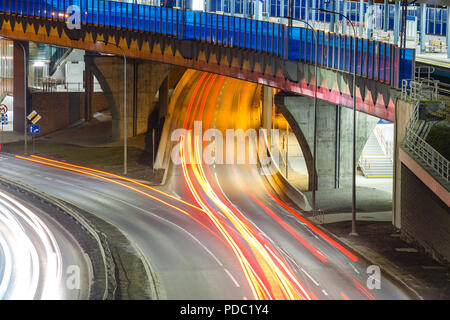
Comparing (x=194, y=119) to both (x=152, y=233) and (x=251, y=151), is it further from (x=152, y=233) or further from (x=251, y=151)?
(x=152, y=233)

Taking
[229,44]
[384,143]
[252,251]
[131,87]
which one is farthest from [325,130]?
[131,87]

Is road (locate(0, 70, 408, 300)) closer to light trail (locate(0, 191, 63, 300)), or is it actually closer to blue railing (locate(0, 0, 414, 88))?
light trail (locate(0, 191, 63, 300))

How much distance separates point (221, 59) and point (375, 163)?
49.3 ft

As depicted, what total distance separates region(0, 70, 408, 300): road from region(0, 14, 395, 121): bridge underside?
747 cm

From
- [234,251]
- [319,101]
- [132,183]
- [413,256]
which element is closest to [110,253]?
[234,251]

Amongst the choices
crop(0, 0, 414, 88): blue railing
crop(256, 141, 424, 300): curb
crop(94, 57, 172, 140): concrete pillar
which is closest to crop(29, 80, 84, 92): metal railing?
crop(94, 57, 172, 140): concrete pillar

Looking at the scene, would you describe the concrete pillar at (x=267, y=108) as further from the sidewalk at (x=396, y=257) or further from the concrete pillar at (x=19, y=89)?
the sidewalk at (x=396, y=257)

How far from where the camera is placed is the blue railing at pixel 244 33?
46844mm

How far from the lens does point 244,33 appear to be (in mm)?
60000

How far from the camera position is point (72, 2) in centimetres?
7144

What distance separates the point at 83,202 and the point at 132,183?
7.75 metres

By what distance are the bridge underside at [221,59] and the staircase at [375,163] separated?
12250 millimetres

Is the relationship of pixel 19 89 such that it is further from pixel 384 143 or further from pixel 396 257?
pixel 396 257

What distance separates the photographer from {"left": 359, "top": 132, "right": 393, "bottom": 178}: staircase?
65.1 meters
